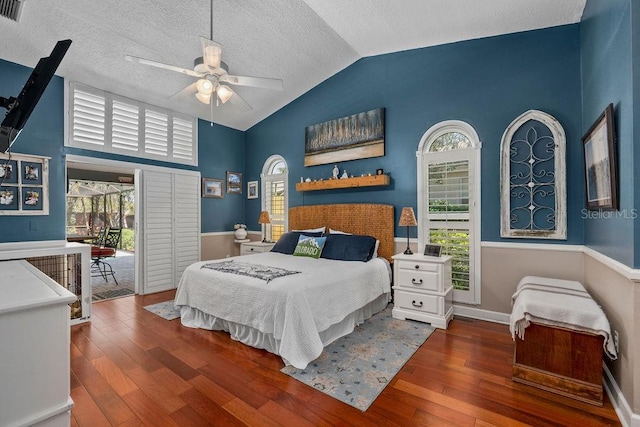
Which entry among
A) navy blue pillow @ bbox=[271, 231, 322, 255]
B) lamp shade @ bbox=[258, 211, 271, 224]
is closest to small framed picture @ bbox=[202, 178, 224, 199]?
lamp shade @ bbox=[258, 211, 271, 224]

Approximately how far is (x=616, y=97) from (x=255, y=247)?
475 centimetres

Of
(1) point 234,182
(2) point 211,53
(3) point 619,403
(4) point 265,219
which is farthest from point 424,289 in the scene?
(1) point 234,182

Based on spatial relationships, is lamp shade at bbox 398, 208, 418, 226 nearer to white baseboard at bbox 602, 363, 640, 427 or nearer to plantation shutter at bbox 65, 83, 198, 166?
white baseboard at bbox 602, 363, 640, 427

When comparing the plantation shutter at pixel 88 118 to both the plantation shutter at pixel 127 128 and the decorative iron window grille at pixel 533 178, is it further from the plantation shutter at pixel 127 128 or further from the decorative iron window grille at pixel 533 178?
the decorative iron window grille at pixel 533 178

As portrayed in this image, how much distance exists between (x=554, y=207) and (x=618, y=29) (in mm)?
1674

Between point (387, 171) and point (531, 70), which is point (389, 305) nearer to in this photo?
point (387, 171)

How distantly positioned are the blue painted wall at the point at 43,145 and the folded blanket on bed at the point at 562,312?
5.11 m

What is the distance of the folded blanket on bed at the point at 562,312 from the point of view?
197cm

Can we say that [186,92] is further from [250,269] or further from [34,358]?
[34,358]

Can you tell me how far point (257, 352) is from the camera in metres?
2.69

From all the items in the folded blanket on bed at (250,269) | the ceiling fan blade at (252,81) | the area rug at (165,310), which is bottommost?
the area rug at (165,310)

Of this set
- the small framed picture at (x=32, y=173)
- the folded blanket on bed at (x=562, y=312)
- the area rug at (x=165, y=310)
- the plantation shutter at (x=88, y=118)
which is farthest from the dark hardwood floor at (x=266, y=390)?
the plantation shutter at (x=88, y=118)

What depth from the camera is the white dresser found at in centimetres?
99

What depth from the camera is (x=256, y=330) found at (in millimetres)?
2777
